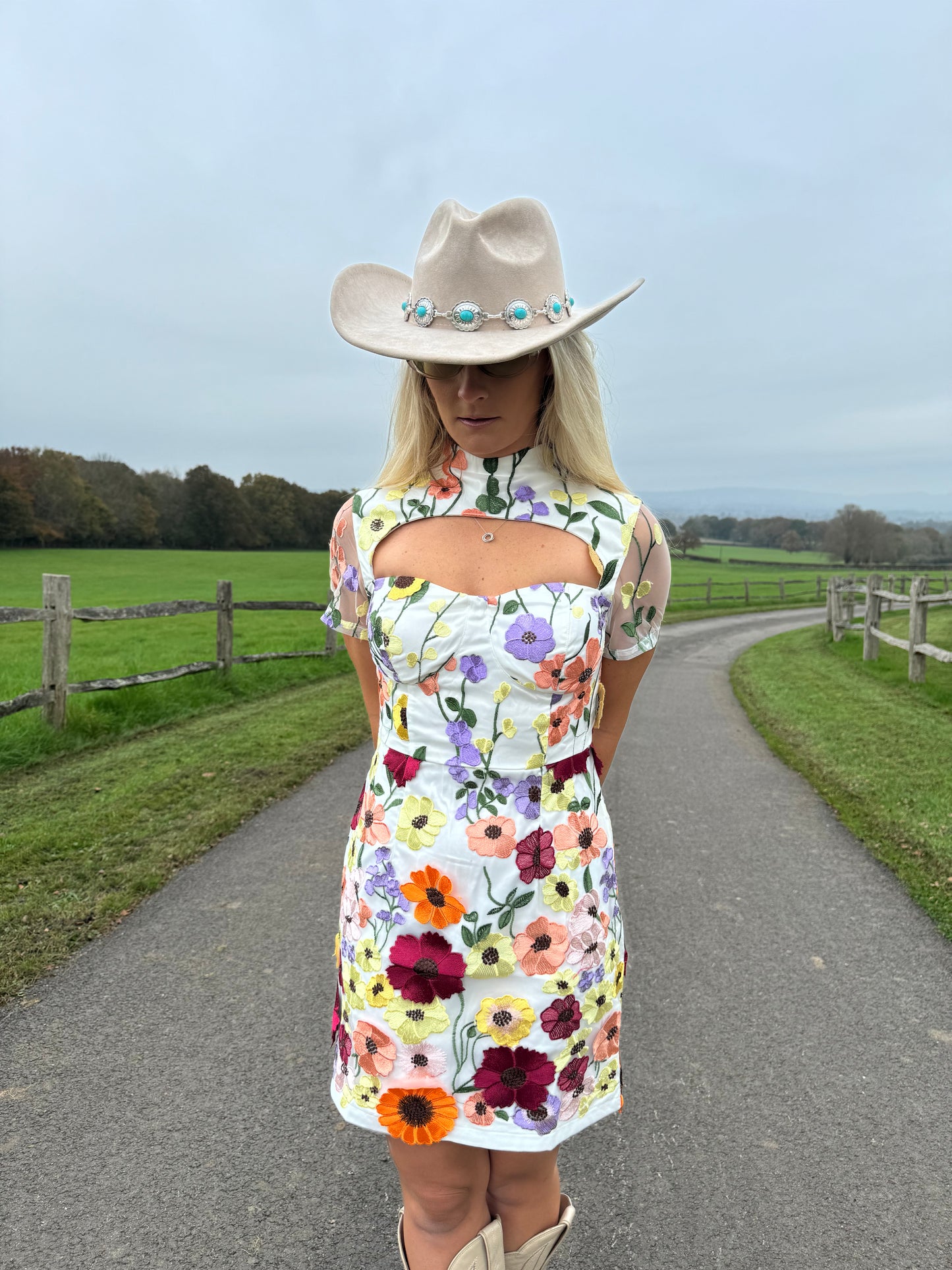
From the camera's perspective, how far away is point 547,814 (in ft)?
5.20

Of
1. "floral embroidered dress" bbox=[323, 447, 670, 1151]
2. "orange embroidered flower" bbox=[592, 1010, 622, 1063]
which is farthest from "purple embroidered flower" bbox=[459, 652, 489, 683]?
"orange embroidered flower" bbox=[592, 1010, 622, 1063]

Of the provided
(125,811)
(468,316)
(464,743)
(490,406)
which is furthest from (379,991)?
(125,811)

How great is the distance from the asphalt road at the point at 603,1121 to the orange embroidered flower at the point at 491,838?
1278mm

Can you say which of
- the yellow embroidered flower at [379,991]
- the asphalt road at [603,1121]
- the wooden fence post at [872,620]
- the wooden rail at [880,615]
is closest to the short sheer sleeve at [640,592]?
the yellow embroidered flower at [379,991]

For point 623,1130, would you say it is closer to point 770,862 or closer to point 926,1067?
point 926,1067

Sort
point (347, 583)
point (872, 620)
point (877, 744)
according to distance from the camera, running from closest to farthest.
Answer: point (347, 583) → point (877, 744) → point (872, 620)

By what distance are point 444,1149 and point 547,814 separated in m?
0.69

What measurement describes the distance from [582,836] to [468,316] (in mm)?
1088

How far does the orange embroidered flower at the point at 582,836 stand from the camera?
62.7 inches

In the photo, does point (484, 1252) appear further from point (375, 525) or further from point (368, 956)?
point (375, 525)

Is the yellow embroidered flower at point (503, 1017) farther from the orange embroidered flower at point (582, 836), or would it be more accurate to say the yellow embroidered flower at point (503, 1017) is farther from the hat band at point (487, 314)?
the hat band at point (487, 314)

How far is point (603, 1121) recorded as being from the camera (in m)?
2.62

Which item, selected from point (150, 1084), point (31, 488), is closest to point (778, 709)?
point (150, 1084)

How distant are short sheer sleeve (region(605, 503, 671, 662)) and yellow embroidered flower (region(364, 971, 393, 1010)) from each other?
84 cm
